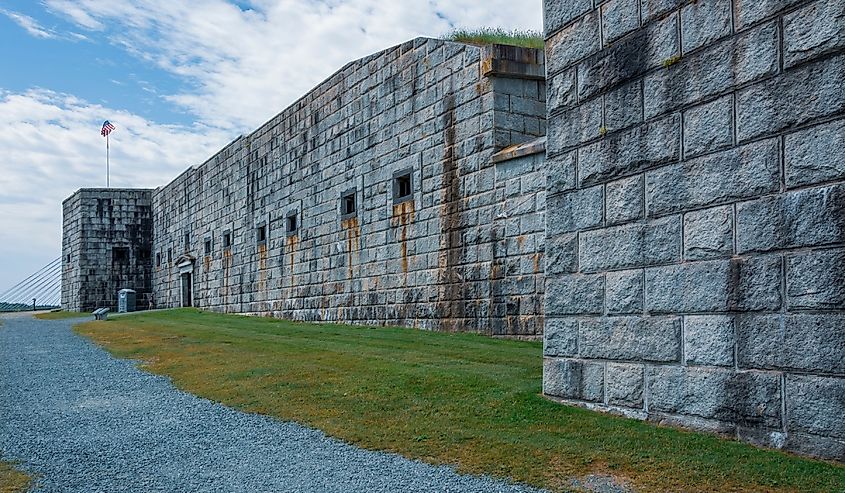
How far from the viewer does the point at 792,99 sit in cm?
436

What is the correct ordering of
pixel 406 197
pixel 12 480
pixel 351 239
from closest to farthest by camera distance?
1. pixel 12 480
2. pixel 406 197
3. pixel 351 239

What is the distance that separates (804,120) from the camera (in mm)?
4293

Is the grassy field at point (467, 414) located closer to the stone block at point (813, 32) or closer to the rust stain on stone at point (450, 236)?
the rust stain on stone at point (450, 236)

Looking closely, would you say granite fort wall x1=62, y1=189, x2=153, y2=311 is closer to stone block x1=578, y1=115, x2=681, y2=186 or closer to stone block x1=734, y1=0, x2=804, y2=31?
stone block x1=578, y1=115, x2=681, y2=186

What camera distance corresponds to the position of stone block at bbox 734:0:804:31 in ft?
14.6

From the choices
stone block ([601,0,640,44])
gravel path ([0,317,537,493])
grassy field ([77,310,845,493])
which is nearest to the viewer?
Result: grassy field ([77,310,845,493])

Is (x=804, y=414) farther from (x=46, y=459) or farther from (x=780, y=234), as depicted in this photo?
(x=46, y=459)

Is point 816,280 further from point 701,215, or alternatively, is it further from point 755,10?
→ point 755,10

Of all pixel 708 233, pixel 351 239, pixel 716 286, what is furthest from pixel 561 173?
pixel 351 239

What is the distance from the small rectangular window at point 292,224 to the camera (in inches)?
759

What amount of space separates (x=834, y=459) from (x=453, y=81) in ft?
31.3

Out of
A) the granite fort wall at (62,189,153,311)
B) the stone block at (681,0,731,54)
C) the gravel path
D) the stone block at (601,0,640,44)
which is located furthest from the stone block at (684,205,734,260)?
the granite fort wall at (62,189,153,311)

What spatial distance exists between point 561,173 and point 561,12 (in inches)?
54.0

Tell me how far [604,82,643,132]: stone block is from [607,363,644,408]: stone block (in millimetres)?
1827
